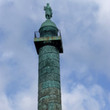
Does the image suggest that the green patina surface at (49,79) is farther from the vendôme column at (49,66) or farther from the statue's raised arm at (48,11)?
the statue's raised arm at (48,11)

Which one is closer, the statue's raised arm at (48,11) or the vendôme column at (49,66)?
the vendôme column at (49,66)

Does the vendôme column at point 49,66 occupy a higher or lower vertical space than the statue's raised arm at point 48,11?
lower

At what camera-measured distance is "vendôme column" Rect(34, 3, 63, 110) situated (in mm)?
24047

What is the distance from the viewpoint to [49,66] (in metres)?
25.7

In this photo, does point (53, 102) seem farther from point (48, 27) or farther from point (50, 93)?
point (48, 27)

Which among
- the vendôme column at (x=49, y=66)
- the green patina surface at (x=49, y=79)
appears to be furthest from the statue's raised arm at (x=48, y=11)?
the green patina surface at (x=49, y=79)

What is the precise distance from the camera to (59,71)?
2600 cm

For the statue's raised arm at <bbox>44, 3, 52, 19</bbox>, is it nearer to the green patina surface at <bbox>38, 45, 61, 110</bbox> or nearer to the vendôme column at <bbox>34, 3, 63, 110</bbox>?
the vendôme column at <bbox>34, 3, 63, 110</bbox>

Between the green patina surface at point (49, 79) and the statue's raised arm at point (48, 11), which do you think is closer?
the green patina surface at point (49, 79)

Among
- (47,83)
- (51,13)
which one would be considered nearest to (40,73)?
(47,83)

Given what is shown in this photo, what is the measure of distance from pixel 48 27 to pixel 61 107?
313 inches

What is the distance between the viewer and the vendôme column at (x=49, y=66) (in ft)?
78.9

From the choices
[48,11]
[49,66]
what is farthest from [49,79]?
[48,11]

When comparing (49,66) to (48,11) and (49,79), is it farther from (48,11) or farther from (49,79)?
(48,11)
